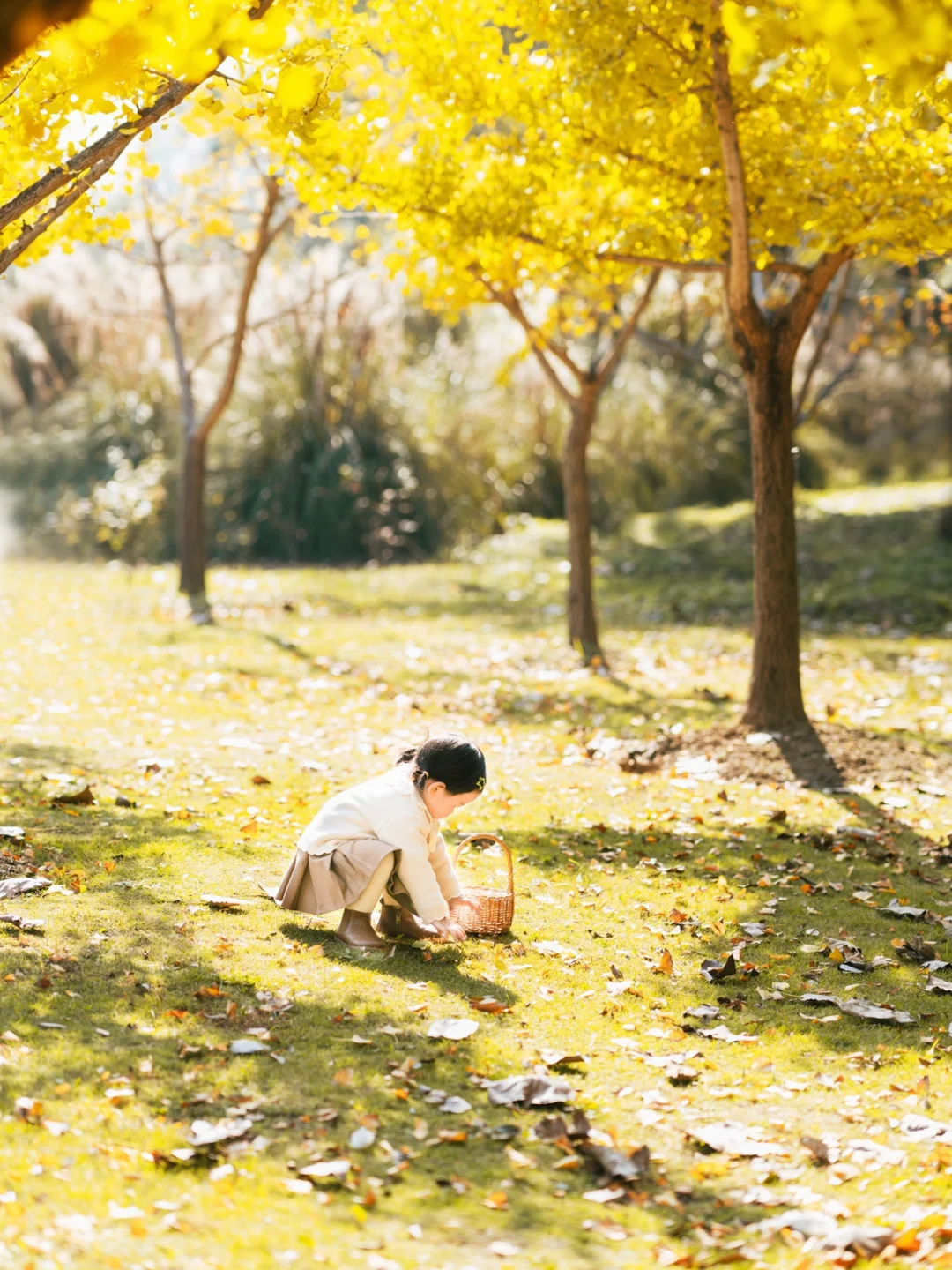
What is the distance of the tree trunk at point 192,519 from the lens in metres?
13.0

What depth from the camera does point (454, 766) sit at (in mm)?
4523

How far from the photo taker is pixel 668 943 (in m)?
4.88

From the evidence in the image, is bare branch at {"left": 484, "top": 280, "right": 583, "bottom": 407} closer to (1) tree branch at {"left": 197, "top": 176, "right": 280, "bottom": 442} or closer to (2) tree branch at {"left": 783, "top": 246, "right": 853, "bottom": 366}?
(2) tree branch at {"left": 783, "top": 246, "right": 853, "bottom": 366}

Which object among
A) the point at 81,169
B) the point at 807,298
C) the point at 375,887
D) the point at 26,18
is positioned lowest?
the point at 375,887

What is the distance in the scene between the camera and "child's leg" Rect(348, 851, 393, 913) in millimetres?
4460

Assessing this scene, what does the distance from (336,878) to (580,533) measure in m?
6.55

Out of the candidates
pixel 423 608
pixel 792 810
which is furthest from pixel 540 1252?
pixel 423 608

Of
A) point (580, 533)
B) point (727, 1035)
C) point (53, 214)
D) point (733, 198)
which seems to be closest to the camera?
point (727, 1035)

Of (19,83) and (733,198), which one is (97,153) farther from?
(733,198)

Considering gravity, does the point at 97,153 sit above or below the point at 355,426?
below

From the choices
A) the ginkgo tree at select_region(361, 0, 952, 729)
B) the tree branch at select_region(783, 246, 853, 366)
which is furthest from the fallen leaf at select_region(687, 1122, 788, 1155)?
the tree branch at select_region(783, 246, 853, 366)

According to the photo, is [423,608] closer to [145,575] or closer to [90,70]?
[145,575]

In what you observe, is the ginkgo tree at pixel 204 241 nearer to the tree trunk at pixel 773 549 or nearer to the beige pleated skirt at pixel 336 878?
the tree trunk at pixel 773 549

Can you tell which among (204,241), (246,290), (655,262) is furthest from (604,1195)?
(204,241)
